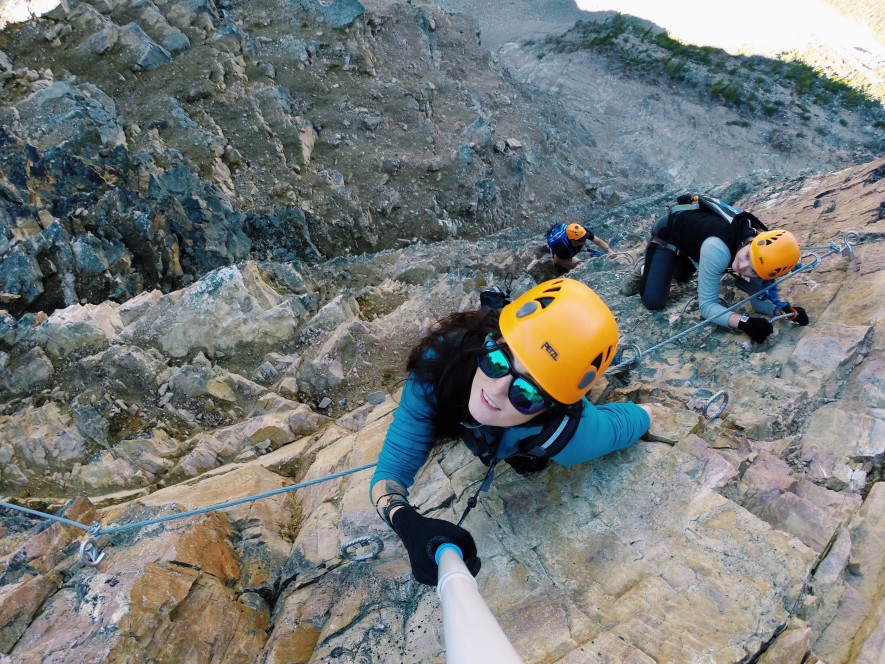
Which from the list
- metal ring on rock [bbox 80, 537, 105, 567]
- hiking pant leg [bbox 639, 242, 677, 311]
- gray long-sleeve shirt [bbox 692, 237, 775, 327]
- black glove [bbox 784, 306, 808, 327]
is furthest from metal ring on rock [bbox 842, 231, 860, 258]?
metal ring on rock [bbox 80, 537, 105, 567]

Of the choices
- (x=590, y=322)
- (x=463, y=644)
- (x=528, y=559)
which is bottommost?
(x=528, y=559)

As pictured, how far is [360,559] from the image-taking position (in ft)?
12.7

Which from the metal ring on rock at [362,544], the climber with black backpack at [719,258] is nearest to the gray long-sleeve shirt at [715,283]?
the climber with black backpack at [719,258]

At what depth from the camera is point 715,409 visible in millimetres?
Answer: 4406

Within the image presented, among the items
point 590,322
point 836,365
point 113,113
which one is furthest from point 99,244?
point 836,365

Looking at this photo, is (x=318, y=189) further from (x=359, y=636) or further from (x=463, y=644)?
(x=463, y=644)

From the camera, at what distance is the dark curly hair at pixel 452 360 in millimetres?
3178

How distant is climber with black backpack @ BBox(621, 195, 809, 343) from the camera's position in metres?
4.97

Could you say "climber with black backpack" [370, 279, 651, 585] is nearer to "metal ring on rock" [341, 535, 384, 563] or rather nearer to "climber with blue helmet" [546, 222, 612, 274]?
"metal ring on rock" [341, 535, 384, 563]

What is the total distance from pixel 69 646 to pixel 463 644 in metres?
3.00

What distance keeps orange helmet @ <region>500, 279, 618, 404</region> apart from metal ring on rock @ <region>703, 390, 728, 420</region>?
2.06 m

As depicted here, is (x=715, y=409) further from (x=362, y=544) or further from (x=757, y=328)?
(x=362, y=544)

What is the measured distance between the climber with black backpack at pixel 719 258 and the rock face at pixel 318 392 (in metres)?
0.26

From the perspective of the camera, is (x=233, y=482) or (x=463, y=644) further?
(x=233, y=482)
